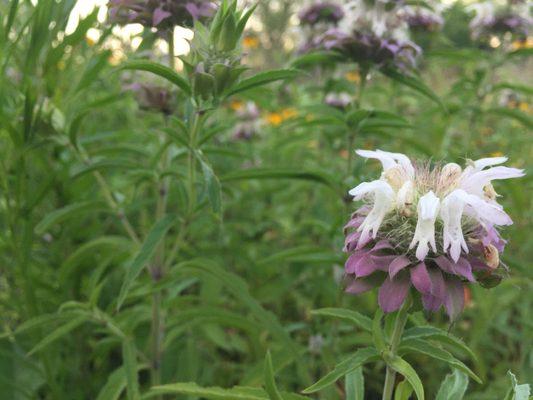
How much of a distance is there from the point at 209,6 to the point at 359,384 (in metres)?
0.98

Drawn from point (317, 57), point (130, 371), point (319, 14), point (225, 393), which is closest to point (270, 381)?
point (225, 393)

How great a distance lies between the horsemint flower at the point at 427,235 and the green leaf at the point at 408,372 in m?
0.11

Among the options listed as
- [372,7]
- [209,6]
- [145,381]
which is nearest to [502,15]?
[372,7]

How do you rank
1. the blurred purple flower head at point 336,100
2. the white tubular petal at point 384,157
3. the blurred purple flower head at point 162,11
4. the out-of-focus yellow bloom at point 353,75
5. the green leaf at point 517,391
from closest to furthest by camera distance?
1. the green leaf at point 517,391
2. the white tubular petal at point 384,157
3. the blurred purple flower head at point 162,11
4. the out-of-focus yellow bloom at point 353,75
5. the blurred purple flower head at point 336,100

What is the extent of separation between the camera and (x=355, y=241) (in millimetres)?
1000

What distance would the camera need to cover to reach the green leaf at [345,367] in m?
0.94

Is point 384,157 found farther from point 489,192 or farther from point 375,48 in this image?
point 375,48

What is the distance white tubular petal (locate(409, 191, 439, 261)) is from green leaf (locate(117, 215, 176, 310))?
62 centimetres

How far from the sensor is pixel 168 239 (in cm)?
251

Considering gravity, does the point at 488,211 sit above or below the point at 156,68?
below

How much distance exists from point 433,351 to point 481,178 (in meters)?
0.31

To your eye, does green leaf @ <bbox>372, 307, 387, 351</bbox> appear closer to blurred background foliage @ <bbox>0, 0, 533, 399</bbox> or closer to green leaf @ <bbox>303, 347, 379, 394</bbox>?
green leaf @ <bbox>303, 347, 379, 394</bbox>

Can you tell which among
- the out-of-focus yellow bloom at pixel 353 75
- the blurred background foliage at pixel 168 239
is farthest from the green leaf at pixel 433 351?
the out-of-focus yellow bloom at pixel 353 75

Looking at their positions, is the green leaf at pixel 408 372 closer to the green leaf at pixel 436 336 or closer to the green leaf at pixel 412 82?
the green leaf at pixel 436 336
